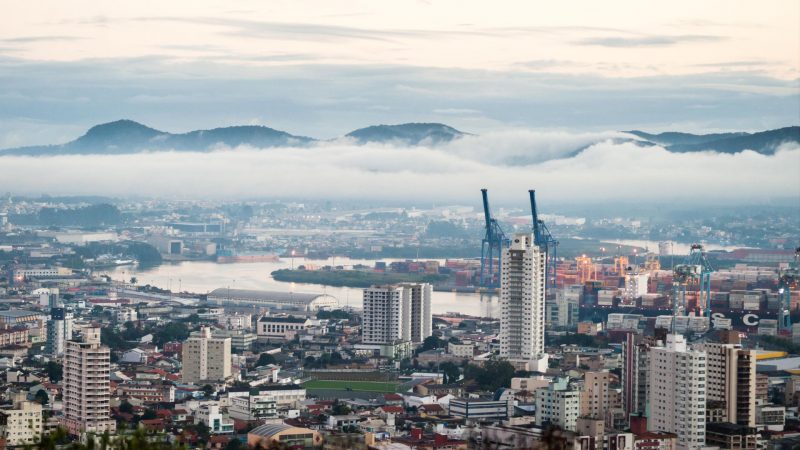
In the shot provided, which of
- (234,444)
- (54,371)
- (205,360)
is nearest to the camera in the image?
(234,444)

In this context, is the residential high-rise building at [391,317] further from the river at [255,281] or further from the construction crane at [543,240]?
the construction crane at [543,240]

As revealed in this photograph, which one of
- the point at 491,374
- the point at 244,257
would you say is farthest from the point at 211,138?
the point at 491,374

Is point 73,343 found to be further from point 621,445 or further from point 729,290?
point 729,290

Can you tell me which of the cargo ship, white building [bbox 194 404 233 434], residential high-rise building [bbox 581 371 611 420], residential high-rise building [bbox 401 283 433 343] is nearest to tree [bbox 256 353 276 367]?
residential high-rise building [bbox 401 283 433 343]

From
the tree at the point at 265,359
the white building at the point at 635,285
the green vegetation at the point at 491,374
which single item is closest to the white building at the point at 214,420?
the green vegetation at the point at 491,374

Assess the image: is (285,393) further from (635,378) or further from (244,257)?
(244,257)

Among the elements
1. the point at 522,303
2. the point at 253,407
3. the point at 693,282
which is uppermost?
the point at 522,303
